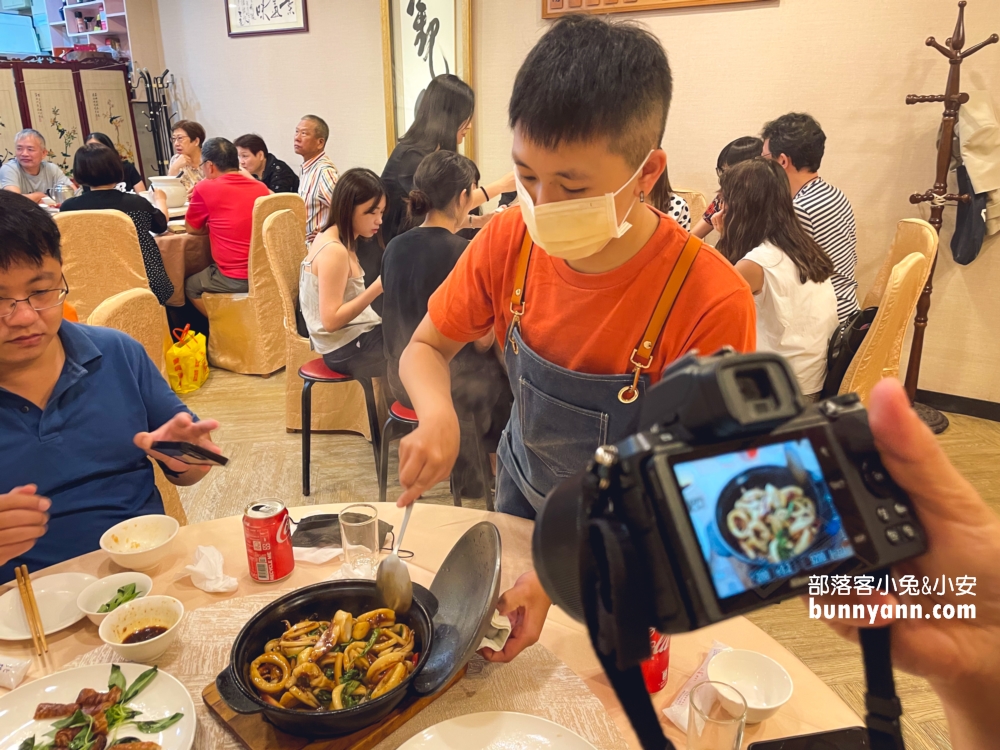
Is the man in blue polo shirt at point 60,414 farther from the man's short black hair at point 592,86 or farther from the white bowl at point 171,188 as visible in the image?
Result: the white bowl at point 171,188

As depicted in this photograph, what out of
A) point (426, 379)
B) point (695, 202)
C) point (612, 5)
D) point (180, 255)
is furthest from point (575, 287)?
point (180, 255)

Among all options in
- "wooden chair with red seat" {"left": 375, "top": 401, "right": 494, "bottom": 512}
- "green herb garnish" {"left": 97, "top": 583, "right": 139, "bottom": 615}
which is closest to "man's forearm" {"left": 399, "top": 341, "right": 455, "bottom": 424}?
"green herb garnish" {"left": 97, "top": 583, "right": 139, "bottom": 615}

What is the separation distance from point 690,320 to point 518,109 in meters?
0.46

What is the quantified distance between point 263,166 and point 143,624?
544 cm

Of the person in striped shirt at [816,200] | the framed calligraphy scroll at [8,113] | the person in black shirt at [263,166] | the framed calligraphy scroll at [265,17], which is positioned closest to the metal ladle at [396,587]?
the person in striped shirt at [816,200]

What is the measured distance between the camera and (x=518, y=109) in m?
1.11

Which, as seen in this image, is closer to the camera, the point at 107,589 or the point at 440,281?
the point at 107,589

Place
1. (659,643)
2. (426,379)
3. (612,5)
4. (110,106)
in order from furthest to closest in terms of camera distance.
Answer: (110,106) → (612,5) → (426,379) → (659,643)

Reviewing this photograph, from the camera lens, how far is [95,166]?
420cm

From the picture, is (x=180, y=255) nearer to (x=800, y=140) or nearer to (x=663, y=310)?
(x=800, y=140)

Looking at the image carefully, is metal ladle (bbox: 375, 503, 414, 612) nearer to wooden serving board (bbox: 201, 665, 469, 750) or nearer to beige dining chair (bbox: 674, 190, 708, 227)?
wooden serving board (bbox: 201, 665, 469, 750)

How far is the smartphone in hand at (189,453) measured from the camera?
4.32 ft

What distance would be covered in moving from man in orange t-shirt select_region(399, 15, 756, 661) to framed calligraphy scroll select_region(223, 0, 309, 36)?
579 cm

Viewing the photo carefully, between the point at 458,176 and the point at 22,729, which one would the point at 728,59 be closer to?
the point at 458,176
